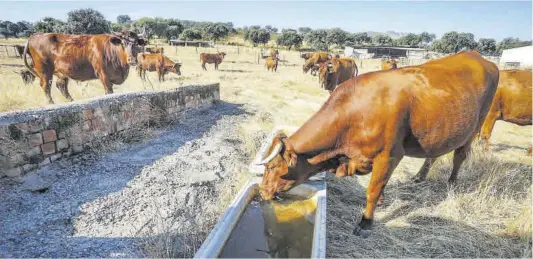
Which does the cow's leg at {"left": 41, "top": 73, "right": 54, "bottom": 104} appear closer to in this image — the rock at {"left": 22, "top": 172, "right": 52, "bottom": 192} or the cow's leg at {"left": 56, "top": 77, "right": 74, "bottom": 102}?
the cow's leg at {"left": 56, "top": 77, "right": 74, "bottom": 102}

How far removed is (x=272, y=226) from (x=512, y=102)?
19.0ft

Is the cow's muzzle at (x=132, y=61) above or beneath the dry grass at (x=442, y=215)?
above

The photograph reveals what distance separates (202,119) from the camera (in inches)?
314

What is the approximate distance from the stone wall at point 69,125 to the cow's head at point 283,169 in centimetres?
307

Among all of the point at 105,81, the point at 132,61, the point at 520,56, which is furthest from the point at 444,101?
the point at 520,56

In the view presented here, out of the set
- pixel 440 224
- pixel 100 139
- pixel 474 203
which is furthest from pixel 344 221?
pixel 100 139

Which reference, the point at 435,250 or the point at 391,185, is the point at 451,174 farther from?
the point at 435,250

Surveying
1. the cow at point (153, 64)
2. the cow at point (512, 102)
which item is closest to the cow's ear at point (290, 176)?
the cow at point (512, 102)

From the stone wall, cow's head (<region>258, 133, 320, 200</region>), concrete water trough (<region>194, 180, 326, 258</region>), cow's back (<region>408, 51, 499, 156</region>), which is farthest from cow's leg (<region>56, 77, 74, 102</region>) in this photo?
cow's back (<region>408, 51, 499, 156</region>)

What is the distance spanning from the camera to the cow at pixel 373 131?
10.5 feet

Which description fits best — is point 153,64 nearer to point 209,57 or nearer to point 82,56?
point 209,57

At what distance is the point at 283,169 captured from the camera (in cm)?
324

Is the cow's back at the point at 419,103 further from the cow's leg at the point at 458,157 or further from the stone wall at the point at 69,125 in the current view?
the stone wall at the point at 69,125

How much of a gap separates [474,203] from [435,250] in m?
1.26
